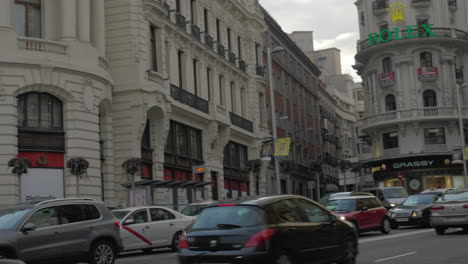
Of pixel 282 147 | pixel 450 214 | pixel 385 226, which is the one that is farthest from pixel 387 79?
pixel 450 214

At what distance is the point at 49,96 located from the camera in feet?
96.7

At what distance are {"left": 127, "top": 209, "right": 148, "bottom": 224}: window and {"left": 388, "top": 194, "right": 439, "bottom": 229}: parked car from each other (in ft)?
41.9

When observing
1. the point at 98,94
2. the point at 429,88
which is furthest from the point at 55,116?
the point at 429,88

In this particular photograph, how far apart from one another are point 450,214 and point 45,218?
13244mm

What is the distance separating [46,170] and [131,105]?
6.07m

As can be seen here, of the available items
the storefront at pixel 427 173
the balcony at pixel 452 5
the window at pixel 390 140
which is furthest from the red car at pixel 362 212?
the balcony at pixel 452 5

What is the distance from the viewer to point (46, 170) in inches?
1133

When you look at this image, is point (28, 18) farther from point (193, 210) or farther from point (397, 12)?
point (397, 12)

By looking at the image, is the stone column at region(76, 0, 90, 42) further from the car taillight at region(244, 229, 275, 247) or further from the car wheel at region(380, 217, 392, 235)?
the car taillight at region(244, 229, 275, 247)

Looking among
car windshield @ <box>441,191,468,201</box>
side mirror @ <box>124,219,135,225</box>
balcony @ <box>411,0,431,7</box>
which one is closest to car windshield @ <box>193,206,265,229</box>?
side mirror @ <box>124,219,135,225</box>

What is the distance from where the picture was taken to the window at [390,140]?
66.1 metres

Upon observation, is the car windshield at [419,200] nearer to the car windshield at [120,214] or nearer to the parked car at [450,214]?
the parked car at [450,214]

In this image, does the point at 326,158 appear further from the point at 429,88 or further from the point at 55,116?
the point at 55,116

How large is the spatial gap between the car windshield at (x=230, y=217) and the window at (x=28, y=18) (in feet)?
68.4
